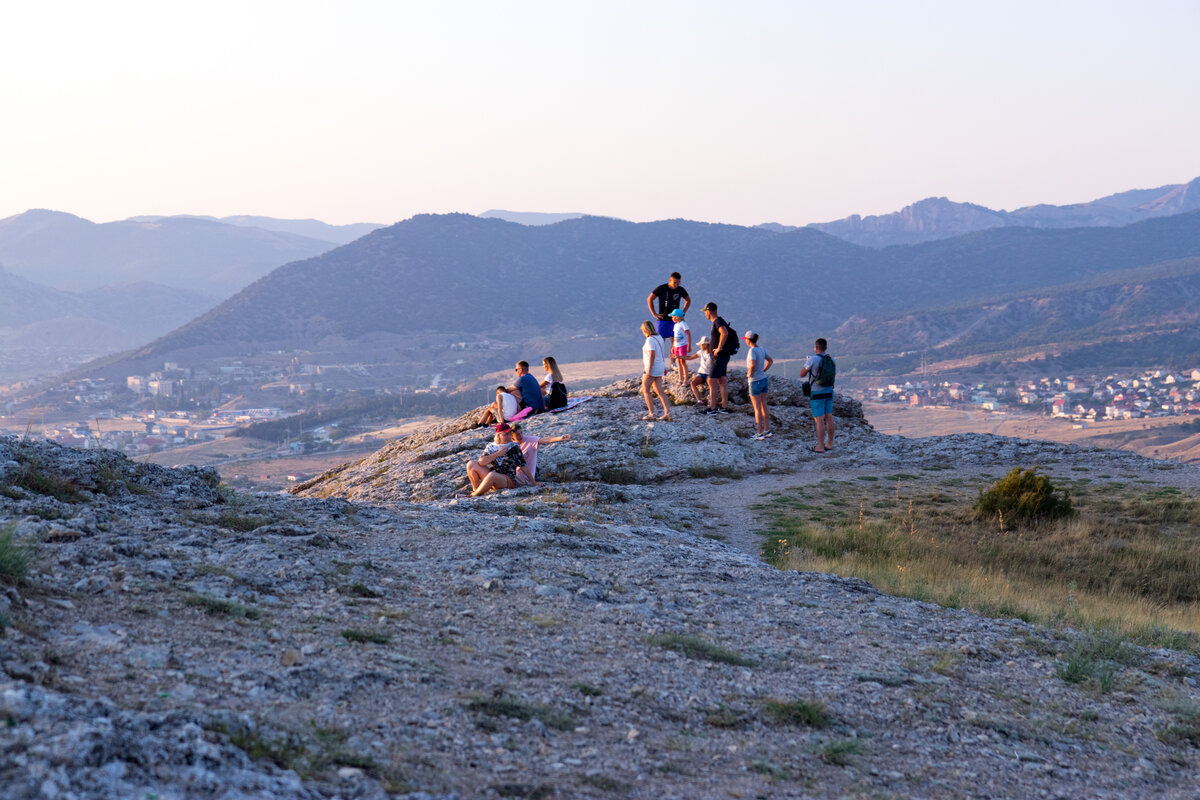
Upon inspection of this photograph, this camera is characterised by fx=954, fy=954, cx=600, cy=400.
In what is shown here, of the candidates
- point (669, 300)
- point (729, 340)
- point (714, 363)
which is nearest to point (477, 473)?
point (669, 300)

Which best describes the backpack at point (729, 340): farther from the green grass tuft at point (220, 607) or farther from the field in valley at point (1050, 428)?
the field in valley at point (1050, 428)

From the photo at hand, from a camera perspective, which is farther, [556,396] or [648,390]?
[648,390]

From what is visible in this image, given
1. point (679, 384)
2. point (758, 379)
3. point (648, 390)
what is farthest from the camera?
point (679, 384)

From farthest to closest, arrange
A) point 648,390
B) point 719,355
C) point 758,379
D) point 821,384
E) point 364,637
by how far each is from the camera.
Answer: point 648,390 → point 719,355 → point 758,379 → point 821,384 → point 364,637

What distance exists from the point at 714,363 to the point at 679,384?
8.15ft

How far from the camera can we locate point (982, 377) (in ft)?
298

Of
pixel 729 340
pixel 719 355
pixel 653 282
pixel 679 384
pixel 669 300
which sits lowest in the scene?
pixel 679 384

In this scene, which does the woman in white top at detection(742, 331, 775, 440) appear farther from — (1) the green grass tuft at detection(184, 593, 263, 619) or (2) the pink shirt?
(1) the green grass tuft at detection(184, 593, 263, 619)

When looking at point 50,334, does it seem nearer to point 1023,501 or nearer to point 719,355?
point 719,355

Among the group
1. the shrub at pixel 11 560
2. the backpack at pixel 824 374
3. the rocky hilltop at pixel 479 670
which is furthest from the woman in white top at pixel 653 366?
the shrub at pixel 11 560

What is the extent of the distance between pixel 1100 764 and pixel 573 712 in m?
3.08

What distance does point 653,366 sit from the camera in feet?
59.6

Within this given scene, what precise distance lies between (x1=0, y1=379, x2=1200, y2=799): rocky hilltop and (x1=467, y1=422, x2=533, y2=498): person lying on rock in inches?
119

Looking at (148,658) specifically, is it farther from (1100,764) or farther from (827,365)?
(827,365)
